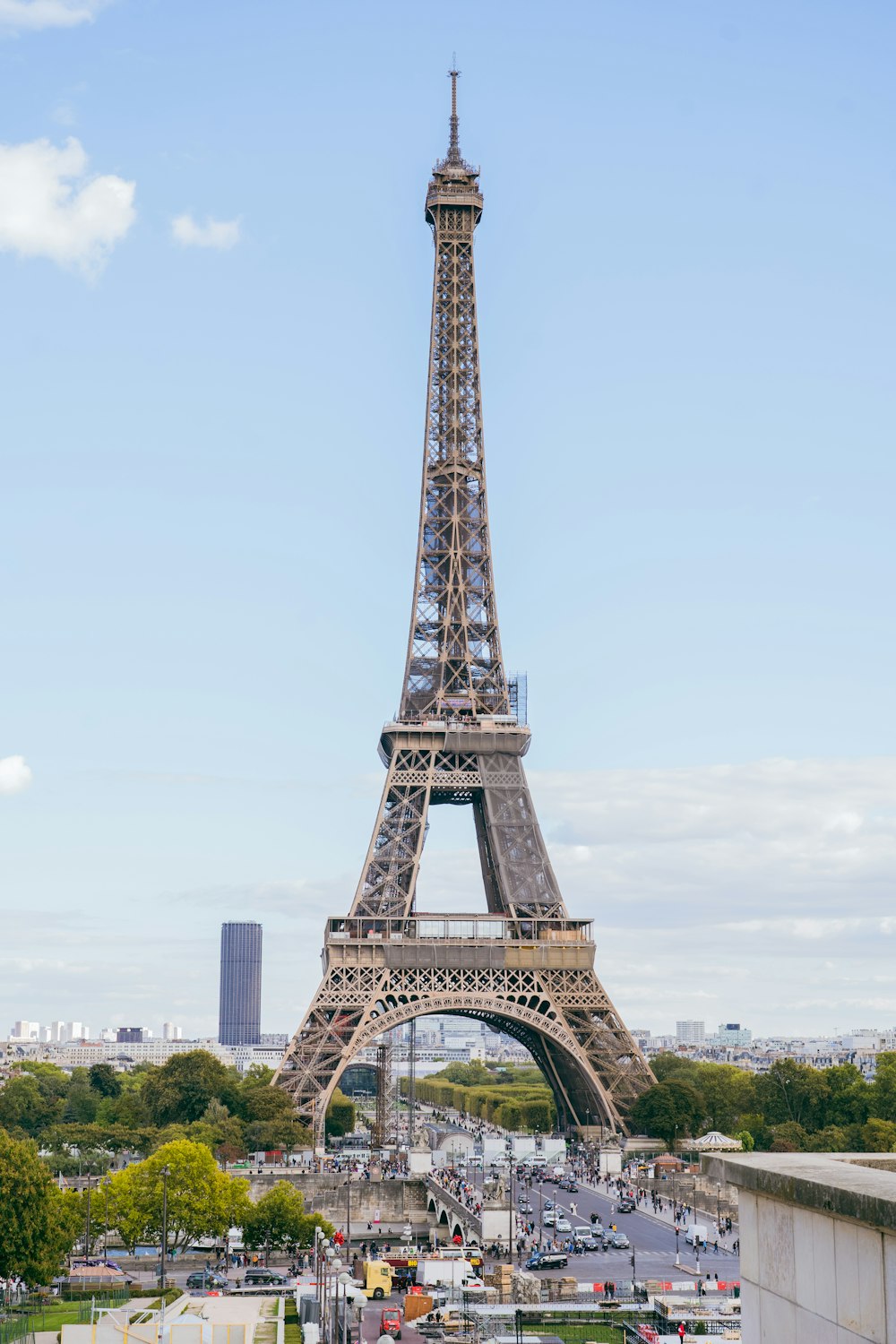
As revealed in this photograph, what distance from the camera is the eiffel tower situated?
82.2m

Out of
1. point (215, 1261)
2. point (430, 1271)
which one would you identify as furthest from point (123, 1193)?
point (430, 1271)

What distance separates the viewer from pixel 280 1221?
212 feet

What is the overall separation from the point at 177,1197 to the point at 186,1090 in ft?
131

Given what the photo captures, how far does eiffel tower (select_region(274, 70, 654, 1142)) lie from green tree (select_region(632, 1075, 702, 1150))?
3.12ft

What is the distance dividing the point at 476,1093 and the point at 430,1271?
141 m

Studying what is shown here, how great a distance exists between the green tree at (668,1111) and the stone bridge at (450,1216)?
11701 millimetres

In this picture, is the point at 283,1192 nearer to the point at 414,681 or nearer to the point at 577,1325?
the point at 577,1325

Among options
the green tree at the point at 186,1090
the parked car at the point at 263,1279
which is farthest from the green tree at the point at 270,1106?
the parked car at the point at 263,1279

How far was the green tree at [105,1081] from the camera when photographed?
155125mm

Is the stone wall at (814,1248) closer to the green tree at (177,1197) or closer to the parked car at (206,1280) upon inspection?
the parked car at (206,1280)

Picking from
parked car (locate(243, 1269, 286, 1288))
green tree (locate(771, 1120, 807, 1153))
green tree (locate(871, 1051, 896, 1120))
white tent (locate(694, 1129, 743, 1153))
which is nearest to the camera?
parked car (locate(243, 1269, 286, 1288))

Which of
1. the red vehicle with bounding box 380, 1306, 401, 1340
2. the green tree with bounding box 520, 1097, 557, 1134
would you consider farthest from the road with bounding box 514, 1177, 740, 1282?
the green tree with bounding box 520, 1097, 557, 1134

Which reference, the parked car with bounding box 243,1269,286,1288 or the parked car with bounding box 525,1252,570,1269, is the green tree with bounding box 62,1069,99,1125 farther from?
the parked car with bounding box 525,1252,570,1269

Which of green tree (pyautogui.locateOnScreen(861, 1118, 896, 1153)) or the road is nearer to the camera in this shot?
the road
